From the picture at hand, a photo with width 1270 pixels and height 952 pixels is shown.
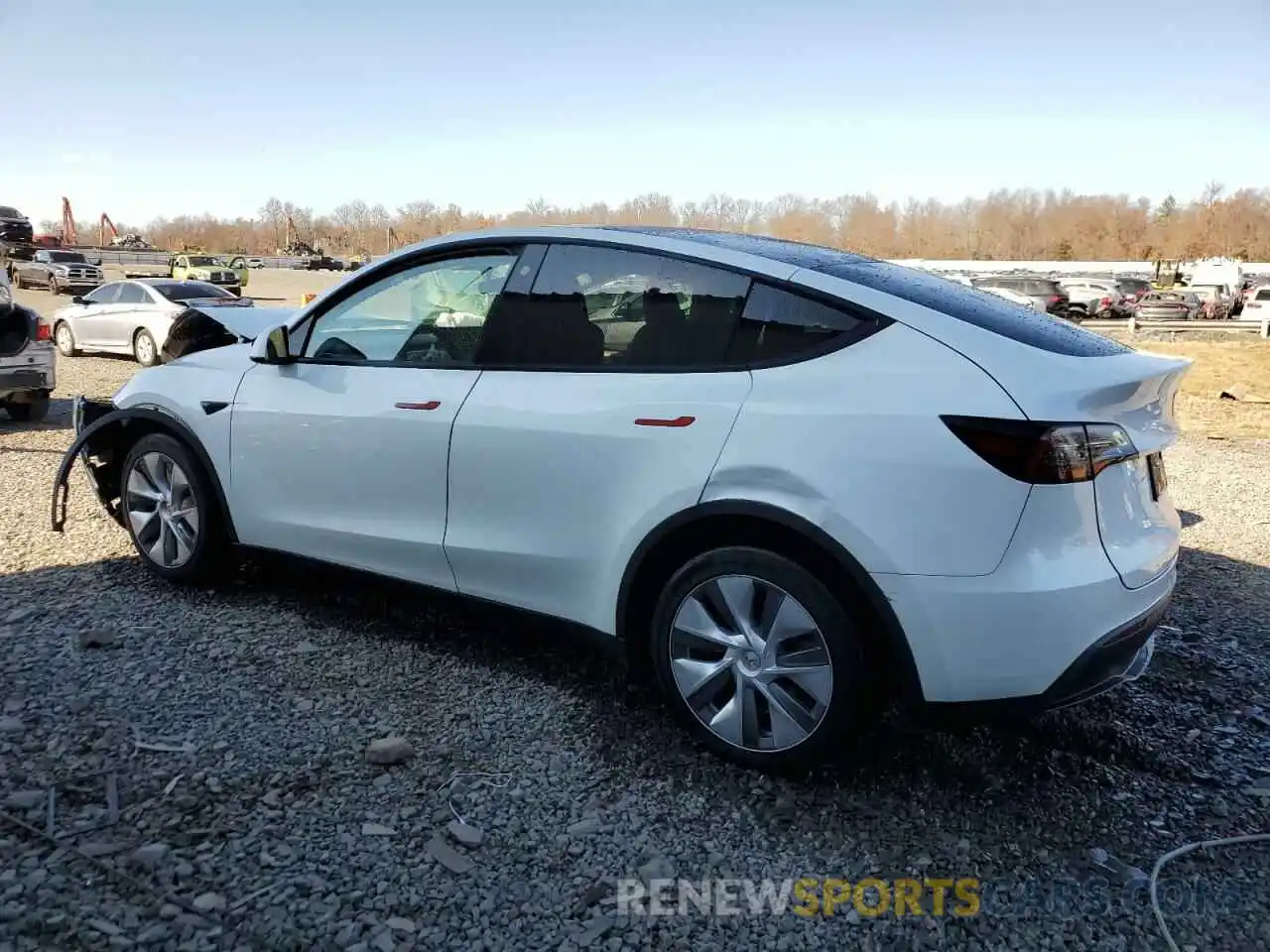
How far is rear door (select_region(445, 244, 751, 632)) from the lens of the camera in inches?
120

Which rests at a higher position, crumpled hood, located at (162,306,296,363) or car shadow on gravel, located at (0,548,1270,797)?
crumpled hood, located at (162,306,296,363)

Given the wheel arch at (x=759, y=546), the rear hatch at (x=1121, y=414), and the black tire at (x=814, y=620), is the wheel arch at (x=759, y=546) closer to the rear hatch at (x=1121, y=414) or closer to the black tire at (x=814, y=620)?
the black tire at (x=814, y=620)

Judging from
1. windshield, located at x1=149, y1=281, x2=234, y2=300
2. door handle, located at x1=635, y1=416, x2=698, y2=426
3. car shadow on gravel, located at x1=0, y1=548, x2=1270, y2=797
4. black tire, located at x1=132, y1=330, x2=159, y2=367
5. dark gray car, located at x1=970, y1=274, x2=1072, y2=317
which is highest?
dark gray car, located at x1=970, y1=274, x2=1072, y2=317

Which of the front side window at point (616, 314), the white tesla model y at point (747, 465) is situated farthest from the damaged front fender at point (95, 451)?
the front side window at point (616, 314)

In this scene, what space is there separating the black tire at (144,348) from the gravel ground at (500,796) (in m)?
13.4

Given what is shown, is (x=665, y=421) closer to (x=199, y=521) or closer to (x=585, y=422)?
(x=585, y=422)

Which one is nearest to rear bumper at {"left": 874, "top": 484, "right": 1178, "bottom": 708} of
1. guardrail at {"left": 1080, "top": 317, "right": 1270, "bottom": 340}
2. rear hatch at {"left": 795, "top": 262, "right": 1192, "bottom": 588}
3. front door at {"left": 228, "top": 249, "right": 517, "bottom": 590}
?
rear hatch at {"left": 795, "top": 262, "right": 1192, "bottom": 588}

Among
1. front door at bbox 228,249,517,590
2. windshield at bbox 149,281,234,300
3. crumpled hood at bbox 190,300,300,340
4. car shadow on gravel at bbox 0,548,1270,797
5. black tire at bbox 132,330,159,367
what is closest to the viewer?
car shadow on gravel at bbox 0,548,1270,797

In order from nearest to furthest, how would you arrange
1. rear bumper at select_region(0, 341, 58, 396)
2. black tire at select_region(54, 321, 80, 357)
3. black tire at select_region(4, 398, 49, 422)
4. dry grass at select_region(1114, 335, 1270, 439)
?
rear bumper at select_region(0, 341, 58, 396) → black tire at select_region(4, 398, 49, 422) → dry grass at select_region(1114, 335, 1270, 439) → black tire at select_region(54, 321, 80, 357)

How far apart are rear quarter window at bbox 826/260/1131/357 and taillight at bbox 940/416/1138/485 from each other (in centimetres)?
32

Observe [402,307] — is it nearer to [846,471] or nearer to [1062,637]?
[846,471]

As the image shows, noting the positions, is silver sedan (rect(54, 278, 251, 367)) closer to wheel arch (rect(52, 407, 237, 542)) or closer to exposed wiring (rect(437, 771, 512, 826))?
wheel arch (rect(52, 407, 237, 542))

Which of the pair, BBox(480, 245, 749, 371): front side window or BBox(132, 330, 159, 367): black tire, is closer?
BBox(480, 245, 749, 371): front side window

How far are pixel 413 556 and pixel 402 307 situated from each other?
3.33 feet
